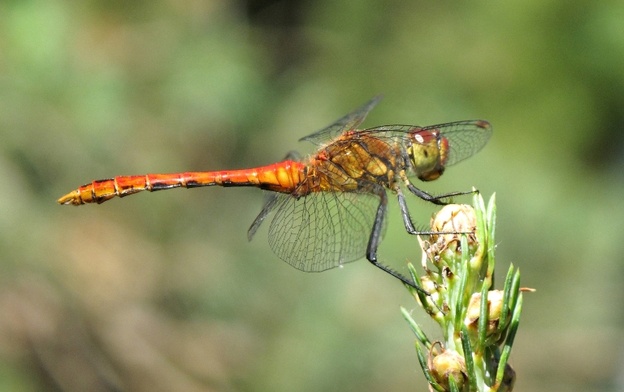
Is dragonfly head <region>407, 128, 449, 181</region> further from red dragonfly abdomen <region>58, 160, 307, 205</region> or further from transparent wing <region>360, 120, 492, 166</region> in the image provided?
red dragonfly abdomen <region>58, 160, 307, 205</region>


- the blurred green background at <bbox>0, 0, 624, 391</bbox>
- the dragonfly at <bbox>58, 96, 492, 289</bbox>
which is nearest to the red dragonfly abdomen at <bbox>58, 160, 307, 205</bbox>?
the dragonfly at <bbox>58, 96, 492, 289</bbox>

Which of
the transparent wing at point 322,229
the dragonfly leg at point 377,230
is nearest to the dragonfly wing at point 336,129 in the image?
the transparent wing at point 322,229

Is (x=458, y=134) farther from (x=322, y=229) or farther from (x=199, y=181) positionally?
(x=199, y=181)

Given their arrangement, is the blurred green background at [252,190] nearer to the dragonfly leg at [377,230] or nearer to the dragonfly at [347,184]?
the dragonfly at [347,184]

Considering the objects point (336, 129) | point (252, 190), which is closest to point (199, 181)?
point (336, 129)


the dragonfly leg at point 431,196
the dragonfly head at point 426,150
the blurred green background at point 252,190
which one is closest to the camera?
the dragonfly leg at point 431,196

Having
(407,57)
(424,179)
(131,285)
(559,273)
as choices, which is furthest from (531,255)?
(131,285)
